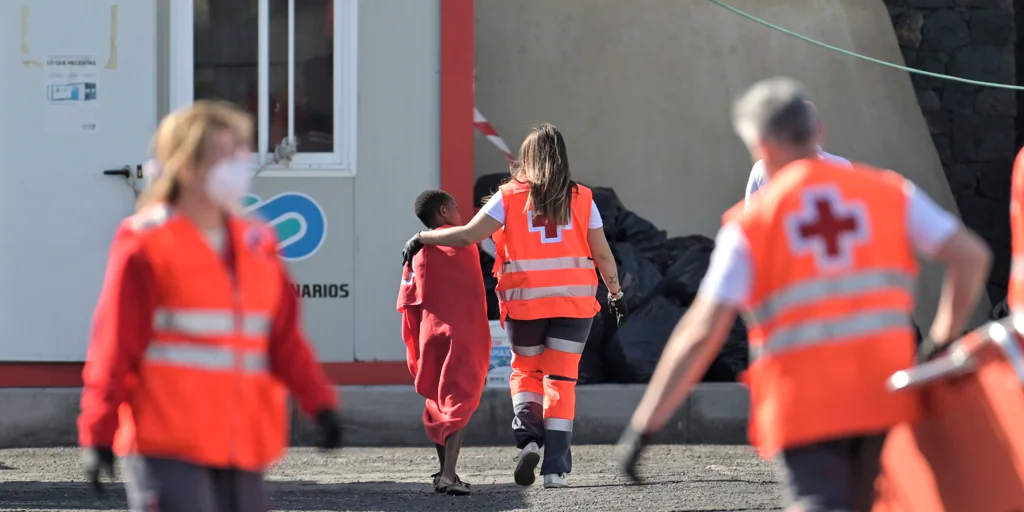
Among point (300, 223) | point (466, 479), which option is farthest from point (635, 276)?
point (466, 479)

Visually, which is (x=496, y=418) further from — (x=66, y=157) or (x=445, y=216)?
(x=66, y=157)

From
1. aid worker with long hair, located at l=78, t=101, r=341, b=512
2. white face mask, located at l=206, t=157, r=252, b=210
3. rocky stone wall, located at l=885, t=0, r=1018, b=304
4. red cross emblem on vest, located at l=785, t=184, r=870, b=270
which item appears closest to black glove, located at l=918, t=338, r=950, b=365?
red cross emblem on vest, located at l=785, t=184, r=870, b=270

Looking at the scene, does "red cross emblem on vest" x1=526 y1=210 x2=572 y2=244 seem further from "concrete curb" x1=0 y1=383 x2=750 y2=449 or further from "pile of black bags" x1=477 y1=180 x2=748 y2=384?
"pile of black bags" x1=477 y1=180 x2=748 y2=384

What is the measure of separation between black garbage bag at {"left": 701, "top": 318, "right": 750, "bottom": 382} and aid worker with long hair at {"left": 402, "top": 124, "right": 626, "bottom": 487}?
2613 millimetres

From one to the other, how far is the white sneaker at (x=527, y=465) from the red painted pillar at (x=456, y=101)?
93.6 inches

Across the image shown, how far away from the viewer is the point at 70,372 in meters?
8.81

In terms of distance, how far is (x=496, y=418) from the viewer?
→ 893 cm

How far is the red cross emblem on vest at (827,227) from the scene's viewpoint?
342 cm

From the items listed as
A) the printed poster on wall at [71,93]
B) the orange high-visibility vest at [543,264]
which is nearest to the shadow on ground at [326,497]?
the orange high-visibility vest at [543,264]

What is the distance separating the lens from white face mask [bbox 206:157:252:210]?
3.55 m

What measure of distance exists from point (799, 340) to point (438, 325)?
3.75 m

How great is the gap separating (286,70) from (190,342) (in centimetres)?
570

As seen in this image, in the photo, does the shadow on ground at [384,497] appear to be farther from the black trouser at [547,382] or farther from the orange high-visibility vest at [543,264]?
the orange high-visibility vest at [543,264]

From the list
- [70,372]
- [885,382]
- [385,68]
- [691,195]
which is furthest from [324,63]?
[885,382]
